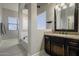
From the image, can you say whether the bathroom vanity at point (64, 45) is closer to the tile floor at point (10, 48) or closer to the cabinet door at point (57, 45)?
the cabinet door at point (57, 45)

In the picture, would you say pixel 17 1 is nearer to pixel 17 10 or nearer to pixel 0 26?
pixel 17 10

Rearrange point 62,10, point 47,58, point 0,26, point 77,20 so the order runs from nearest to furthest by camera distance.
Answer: point 47,58 → point 0,26 → point 77,20 → point 62,10

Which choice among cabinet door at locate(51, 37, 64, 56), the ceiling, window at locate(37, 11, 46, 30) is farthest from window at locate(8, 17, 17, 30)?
cabinet door at locate(51, 37, 64, 56)

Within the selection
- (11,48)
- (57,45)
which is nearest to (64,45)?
(57,45)

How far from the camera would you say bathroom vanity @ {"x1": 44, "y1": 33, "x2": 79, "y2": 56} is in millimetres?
1882

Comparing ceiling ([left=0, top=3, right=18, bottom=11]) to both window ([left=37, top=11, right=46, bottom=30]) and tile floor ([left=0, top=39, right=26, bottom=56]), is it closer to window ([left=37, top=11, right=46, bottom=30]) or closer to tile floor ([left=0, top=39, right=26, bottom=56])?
tile floor ([left=0, top=39, right=26, bottom=56])

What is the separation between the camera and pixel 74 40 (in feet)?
6.38

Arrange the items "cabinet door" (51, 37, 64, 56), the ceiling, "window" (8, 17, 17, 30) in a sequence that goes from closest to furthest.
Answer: the ceiling < "window" (8, 17, 17, 30) < "cabinet door" (51, 37, 64, 56)

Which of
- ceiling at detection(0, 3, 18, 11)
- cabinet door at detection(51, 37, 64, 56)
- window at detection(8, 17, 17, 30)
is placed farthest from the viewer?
cabinet door at detection(51, 37, 64, 56)

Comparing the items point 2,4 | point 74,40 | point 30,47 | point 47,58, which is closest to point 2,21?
point 2,4

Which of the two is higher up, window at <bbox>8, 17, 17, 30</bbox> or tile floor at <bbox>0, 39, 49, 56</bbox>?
window at <bbox>8, 17, 17, 30</bbox>

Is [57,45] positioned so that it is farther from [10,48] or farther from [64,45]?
[10,48]

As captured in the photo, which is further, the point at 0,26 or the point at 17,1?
the point at 0,26

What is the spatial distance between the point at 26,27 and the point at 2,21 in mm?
503
